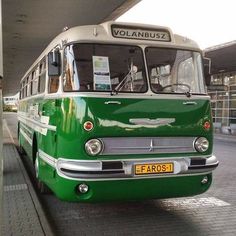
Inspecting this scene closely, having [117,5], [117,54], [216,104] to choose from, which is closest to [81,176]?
[117,54]

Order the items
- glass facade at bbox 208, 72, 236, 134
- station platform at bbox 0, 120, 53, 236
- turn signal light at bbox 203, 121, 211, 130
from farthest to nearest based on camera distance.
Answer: glass facade at bbox 208, 72, 236, 134
turn signal light at bbox 203, 121, 211, 130
station platform at bbox 0, 120, 53, 236

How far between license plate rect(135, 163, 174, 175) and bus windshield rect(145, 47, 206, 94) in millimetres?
1085

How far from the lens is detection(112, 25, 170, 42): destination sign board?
5987mm

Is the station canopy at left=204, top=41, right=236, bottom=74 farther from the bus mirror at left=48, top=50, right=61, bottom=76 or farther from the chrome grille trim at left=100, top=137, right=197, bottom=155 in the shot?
the bus mirror at left=48, top=50, right=61, bottom=76

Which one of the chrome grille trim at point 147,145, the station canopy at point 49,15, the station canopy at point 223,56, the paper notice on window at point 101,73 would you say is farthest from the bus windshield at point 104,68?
the station canopy at point 223,56

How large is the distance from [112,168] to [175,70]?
188 centimetres

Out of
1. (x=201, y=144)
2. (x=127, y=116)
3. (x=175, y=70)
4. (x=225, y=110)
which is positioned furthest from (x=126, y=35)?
→ (x=225, y=110)

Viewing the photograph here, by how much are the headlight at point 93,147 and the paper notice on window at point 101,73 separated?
731 millimetres

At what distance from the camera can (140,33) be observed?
6090 mm

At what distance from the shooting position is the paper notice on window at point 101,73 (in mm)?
5637

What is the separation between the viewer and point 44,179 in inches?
272

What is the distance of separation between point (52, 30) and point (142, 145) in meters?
12.5

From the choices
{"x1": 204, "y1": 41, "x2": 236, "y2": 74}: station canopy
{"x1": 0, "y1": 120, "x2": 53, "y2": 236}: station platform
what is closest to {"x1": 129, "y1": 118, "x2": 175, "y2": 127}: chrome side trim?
{"x1": 0, "y1": 120, "x2": 53, "y2": 236}: station platform

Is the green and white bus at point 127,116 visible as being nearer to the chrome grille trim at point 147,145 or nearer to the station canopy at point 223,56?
the chrome grille trim at point 147,145
